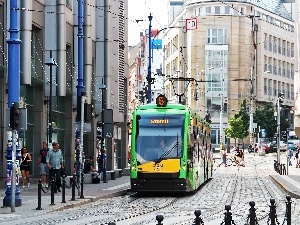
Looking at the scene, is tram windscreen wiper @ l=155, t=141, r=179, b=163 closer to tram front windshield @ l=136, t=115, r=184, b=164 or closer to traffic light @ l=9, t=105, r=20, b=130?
tram front windshield @ l=136, t=115, r=184, b=164

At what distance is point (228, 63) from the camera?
411 feet

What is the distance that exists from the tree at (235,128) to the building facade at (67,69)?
5796cm

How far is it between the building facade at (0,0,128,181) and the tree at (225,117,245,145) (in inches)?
2282

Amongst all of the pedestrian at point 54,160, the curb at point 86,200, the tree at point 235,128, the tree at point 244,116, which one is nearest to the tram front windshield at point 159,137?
the curb at point 86,200

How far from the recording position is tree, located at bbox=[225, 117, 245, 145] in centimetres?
11606

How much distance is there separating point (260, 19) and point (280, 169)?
70.5m

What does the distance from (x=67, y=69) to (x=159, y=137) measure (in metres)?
14.8

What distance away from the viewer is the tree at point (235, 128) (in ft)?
381

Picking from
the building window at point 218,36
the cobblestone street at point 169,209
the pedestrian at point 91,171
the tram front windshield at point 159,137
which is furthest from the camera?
the building window at point 218,36

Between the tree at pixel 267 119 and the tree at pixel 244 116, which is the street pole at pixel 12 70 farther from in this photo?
the tree at pixel 267 119

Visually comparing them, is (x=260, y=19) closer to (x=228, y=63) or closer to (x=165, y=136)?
(x=228, y=63)

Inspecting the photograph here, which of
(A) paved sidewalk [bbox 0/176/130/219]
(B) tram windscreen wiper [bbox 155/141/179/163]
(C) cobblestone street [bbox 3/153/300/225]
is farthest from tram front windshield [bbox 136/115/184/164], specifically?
(A) paved sidewalk [bbox 0/176/130/219]

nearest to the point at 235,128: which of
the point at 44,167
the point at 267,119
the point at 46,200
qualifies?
the point at 267,119

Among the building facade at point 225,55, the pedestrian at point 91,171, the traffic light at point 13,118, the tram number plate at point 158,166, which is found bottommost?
the pedestrian at point 91,171
